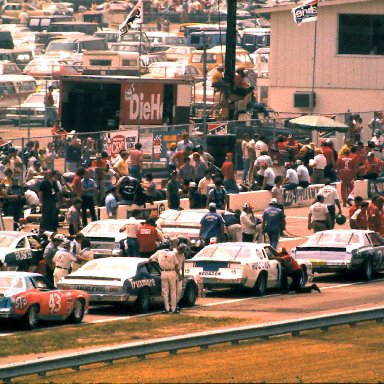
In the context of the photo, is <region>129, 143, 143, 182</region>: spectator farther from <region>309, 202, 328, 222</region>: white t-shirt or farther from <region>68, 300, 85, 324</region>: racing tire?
<region>68, 300, 85, 324</region>: racing tire

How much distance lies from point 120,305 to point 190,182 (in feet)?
36.8

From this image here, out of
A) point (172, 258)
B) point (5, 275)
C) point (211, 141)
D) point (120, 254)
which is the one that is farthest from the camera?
point (211, 141)

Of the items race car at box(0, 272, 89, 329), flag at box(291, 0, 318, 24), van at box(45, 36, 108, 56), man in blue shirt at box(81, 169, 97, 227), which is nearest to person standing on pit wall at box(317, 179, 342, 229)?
man in blue shirt at box(81, 169, 97, 227)

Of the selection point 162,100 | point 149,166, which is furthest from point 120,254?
point 162,100

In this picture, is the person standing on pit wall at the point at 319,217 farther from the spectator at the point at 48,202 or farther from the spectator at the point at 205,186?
the spectator at the point at 48,202

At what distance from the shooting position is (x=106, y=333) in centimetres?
2441

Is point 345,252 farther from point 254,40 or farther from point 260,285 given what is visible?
point 254,40

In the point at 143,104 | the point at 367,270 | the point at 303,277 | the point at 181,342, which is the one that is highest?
the point at 143,104

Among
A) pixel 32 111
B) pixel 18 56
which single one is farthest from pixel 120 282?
pixel 18 56

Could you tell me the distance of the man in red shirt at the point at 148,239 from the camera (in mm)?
30156

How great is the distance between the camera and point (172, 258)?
26.7 metres

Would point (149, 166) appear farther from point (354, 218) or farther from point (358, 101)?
point (358, 101)

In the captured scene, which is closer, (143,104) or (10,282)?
(10,282)

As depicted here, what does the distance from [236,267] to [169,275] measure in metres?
2.46
